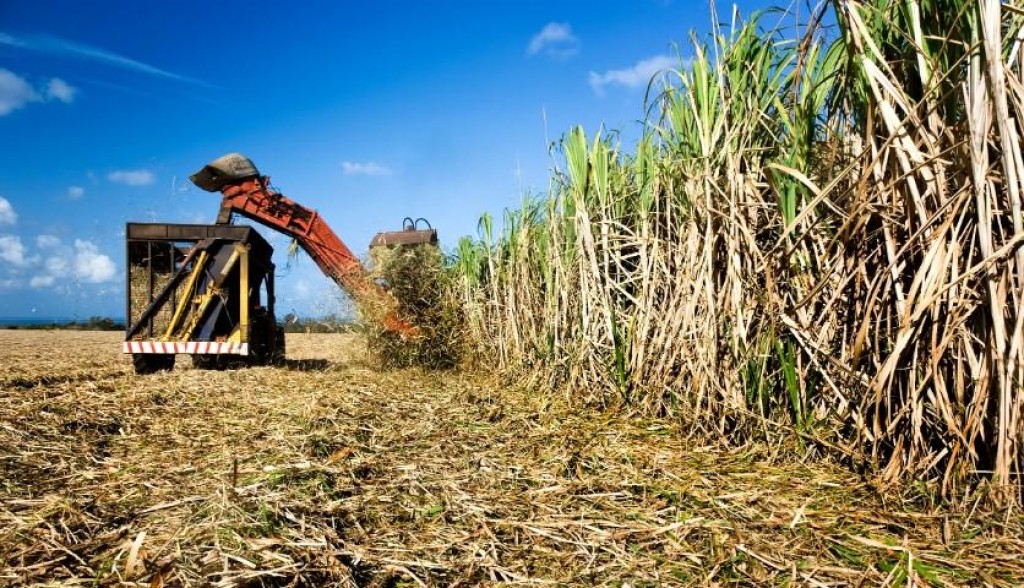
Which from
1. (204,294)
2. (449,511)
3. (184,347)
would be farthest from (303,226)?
(449,511)

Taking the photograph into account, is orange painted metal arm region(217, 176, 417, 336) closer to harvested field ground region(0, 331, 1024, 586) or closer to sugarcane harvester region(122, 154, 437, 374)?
sugarcane harvester region(122, 154, 437, 374)

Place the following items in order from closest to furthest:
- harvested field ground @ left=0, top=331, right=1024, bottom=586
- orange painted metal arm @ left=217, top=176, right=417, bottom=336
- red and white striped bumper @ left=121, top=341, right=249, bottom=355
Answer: harvested field ground @ left=0, top=331, right=1024, bottom=586 < red and white striped bumper @ left=121, top=341, right=249, bottom=355 < orange painted metal arm @ left=217, top=176, right=417, bottom=336

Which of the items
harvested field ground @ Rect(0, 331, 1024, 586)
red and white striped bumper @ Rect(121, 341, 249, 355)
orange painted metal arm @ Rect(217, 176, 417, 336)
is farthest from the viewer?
orange painted metal arm @ Rect(217, 176, 417, 336)

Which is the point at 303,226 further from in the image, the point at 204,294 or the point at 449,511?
the point at 449,511

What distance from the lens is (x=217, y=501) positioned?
2.25 meters

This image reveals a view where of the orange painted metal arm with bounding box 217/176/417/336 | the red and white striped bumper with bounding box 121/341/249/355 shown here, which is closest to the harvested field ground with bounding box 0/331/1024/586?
the red and white striped bumper with bounding box 121/341/249/355

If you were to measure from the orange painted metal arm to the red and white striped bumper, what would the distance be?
157cm

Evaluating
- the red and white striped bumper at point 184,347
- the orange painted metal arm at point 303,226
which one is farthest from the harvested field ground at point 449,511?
the orange painted metal arm at point 303,226

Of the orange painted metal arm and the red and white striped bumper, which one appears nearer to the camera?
the red and white striped bumper

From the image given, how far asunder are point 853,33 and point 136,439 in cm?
432

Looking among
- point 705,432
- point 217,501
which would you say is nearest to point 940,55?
point 705,432

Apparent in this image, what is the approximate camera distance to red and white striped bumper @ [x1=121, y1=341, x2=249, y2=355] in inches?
267

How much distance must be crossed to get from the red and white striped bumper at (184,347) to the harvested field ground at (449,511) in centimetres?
291

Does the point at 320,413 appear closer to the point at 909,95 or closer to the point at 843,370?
the point at 843,370
